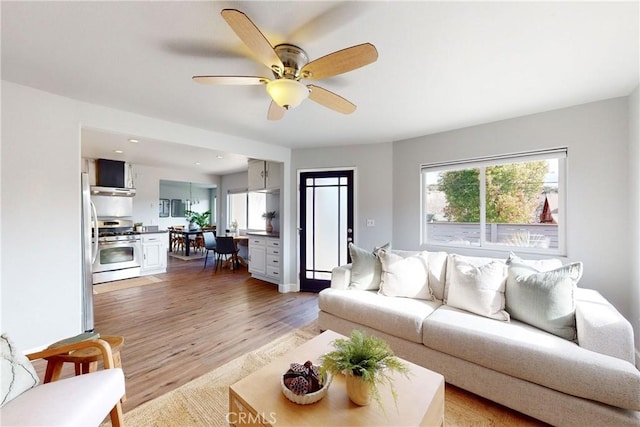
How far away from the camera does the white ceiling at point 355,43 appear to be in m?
1.37

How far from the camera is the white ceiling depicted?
4.51 ft

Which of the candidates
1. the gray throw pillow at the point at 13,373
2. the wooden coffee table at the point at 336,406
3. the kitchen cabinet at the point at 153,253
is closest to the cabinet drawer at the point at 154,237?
the kitchen cabinet at the point at 153,253

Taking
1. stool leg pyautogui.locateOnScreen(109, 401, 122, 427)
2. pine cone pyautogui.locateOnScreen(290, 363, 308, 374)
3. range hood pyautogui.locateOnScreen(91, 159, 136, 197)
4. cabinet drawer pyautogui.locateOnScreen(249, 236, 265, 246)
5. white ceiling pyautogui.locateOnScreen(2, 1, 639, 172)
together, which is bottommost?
stool leg pyautogui.locateOnScreen(109, 401, 122, 427)

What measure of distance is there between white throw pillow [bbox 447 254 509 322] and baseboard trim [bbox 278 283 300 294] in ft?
8.55

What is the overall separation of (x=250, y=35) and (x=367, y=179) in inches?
119

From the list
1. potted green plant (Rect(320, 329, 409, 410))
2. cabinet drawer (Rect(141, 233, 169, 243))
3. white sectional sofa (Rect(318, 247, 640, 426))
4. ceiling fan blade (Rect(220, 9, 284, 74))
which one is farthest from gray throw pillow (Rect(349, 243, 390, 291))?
cabinet drawer (Rect(141, 233, 169, 243))

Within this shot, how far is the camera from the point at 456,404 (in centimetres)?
176

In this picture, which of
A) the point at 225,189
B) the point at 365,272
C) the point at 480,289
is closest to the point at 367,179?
the point at 365,272

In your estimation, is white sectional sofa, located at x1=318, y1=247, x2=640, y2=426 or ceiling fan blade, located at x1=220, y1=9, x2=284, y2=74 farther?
white sectional sofa, located at x1=318, y1=247, x2=640, y2=426

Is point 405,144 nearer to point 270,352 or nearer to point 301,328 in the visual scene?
point 301,328

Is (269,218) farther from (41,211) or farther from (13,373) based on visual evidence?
(13,373)

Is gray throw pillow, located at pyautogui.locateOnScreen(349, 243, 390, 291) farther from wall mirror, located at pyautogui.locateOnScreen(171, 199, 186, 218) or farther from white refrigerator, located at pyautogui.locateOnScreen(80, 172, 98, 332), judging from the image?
wall mirror, located at pyautogui.locateOnScreen(171, 199, 186, 218)

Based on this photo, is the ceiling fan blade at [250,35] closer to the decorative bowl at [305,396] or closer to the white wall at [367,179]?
the decorative bowl at [305,396]

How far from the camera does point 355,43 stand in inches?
64.5
